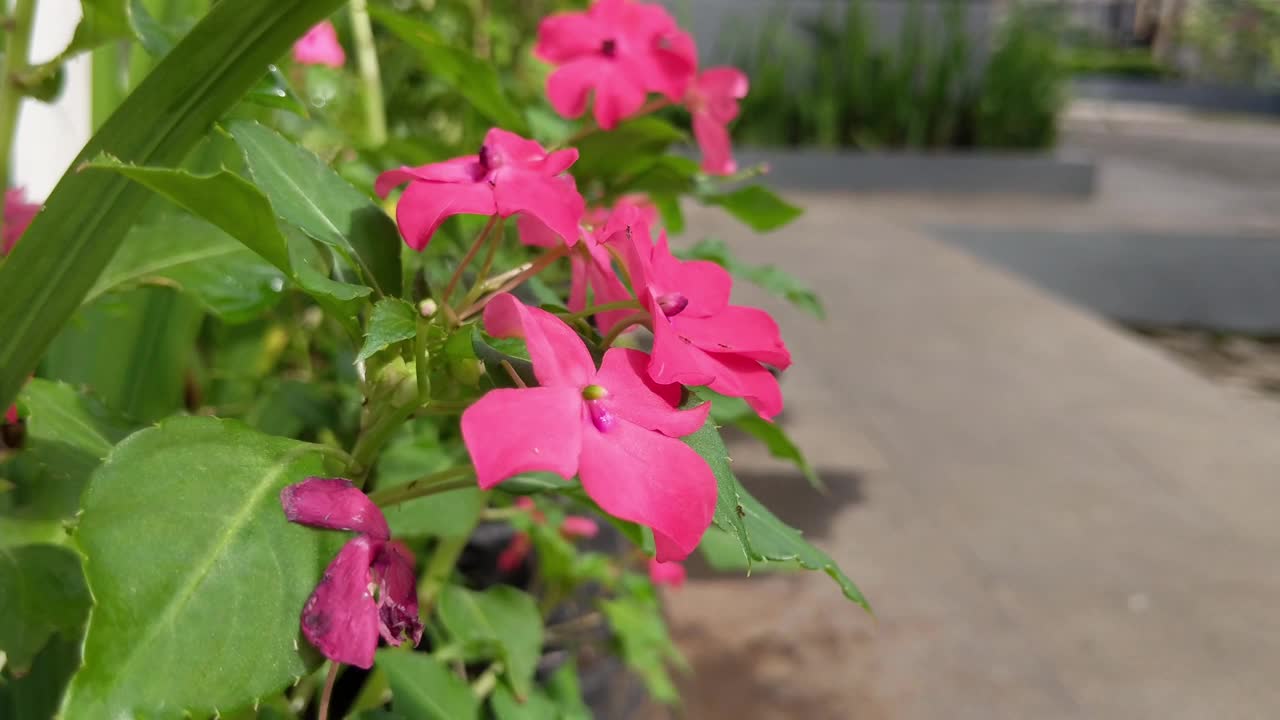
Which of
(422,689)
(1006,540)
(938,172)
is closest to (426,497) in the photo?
(422,689)

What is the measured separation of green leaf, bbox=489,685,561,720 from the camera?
0.53m

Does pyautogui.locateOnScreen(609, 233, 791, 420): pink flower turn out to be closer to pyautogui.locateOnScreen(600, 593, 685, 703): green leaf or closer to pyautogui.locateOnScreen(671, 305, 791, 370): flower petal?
pyautogui.locateOnScreen(671, 305, 791, 370): flower petal

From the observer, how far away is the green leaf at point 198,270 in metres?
0.45

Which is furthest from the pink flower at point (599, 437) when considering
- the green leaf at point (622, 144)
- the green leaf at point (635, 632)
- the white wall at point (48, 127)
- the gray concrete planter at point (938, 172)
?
the gray concrete planter at point (938, 172)

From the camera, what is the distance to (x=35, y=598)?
359 millimetres

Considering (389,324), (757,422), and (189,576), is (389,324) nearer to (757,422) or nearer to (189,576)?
(189,576)

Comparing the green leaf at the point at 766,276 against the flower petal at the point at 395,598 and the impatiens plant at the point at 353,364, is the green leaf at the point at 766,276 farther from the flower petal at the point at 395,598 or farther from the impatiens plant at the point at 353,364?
the flower petal at the point at 395,598

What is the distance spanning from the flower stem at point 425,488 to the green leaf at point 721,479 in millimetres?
101

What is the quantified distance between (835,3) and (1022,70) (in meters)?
1.03

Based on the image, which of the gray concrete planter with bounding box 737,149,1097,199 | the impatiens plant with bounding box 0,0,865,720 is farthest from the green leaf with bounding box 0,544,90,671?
the gray concrete planter with bounding box 737,149,1097,199

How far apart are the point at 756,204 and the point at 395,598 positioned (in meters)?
0.36

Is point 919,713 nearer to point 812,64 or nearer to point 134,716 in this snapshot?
point 134,716

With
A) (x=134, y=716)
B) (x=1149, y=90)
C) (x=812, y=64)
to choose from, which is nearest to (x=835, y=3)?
(x=812, y=64)

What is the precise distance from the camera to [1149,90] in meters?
12.1
